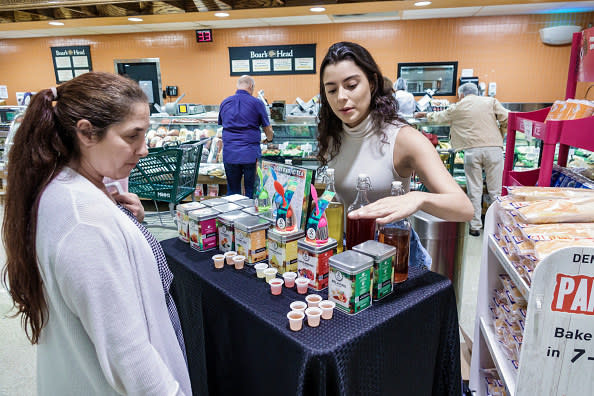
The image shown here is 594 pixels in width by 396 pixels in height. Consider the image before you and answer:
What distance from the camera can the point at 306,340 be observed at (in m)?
1.16

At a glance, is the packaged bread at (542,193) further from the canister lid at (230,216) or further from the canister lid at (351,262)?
the canister lid at (230,216)

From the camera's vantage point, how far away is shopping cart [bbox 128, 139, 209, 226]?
4.49m

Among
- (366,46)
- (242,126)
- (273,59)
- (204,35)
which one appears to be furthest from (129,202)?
(204,35)

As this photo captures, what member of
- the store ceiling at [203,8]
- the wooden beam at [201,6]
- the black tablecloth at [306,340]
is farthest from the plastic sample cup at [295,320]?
the wooden beam at [201,6]

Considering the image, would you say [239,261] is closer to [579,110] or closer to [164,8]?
[579,110]

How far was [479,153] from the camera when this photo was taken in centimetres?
495

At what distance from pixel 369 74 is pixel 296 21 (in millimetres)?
6615

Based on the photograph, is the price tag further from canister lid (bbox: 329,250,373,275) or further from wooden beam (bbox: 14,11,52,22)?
wooden beam (bbox: 14,11,52,22)

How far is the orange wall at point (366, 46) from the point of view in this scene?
7340 mm

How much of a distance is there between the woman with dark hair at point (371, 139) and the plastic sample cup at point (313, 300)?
545mm

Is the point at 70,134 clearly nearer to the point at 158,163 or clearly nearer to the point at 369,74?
the point at 369,74

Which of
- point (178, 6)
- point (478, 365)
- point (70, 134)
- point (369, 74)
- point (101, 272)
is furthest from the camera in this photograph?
point (178, 6)

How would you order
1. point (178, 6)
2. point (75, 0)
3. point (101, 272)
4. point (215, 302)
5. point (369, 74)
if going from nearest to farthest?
point (101, 272) → point (215, 302) → point (369, 74) → point (75, 0) → point (178, 6)

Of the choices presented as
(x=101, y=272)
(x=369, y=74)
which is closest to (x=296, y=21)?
(x=369, y=74)
